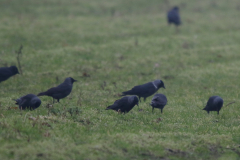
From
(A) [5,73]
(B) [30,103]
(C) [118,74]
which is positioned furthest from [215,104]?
(A) [5,73]

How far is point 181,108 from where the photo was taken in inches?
554

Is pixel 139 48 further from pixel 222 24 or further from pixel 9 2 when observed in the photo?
pixel 9 2

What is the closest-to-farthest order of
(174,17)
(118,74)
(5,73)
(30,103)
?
1. (30,103)
2. (5,73)
3. (118,74)
4. (174,17)

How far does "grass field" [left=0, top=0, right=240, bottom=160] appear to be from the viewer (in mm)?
9102

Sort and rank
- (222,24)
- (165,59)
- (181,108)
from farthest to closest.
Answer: (222,24) → (165,59) → (181,108)

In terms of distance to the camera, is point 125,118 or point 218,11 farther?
point 218,11

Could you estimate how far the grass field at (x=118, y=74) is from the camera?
9102 millimetres

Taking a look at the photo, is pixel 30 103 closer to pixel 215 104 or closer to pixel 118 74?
pixel 215 104

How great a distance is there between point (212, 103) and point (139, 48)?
13.5 metres

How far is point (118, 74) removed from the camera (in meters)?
20.5

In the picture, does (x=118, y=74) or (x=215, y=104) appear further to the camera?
(x=118, y=74)

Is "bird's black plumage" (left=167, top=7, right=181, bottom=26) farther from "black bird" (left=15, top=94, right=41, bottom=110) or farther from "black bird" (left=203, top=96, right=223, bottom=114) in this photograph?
"black bird" (left=15, top=94, right=41, bottom=110)

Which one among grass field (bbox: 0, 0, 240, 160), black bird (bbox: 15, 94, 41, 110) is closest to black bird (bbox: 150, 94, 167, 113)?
grass field (bbox: 0, 0, 240, 160)

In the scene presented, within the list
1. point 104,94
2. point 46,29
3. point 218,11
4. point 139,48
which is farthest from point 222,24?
point 104,94
